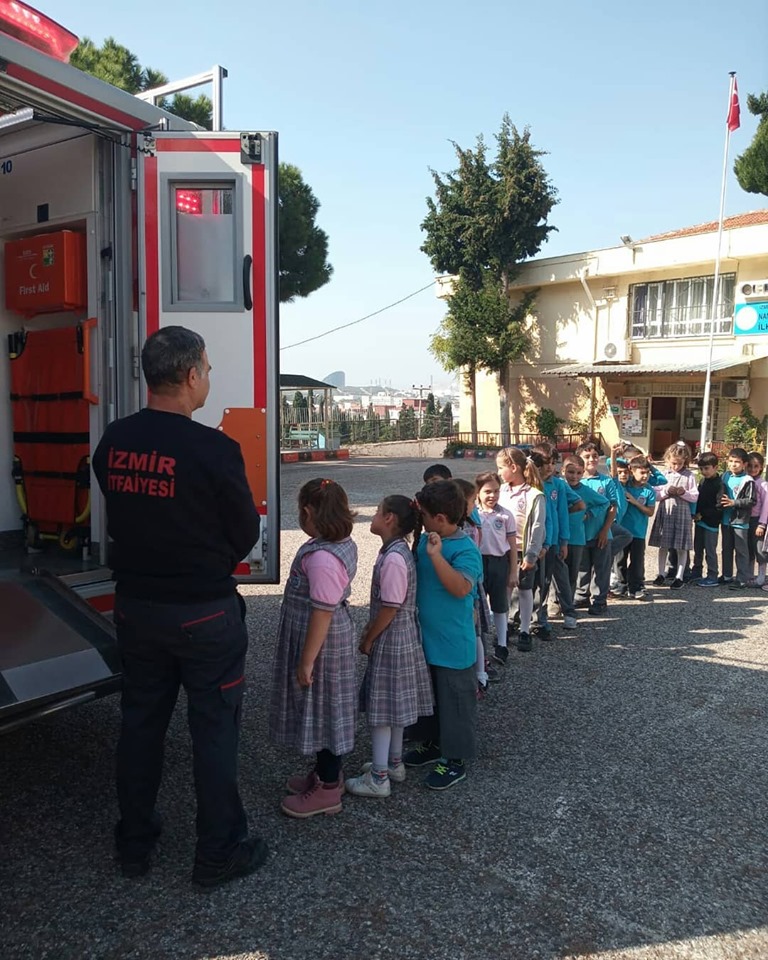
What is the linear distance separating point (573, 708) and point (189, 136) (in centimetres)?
380

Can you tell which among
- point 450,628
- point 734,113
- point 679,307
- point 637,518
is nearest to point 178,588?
point 450,628

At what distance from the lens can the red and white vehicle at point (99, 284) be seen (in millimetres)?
3498

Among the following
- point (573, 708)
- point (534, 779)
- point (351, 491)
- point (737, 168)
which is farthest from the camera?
point (737, 168)

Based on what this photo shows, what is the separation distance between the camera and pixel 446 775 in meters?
3.75

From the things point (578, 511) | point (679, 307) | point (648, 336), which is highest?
point (679, 307)

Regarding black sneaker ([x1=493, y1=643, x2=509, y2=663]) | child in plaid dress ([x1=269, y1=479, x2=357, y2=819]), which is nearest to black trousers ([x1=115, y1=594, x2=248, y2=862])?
child in plaid dress ([x1=269, y1=479, x2=357, y2=819])

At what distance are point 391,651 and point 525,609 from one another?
268cm

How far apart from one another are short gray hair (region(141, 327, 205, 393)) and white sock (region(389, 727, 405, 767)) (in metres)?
1.92

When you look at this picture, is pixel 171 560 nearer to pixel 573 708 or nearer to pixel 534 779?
pixel 534 779

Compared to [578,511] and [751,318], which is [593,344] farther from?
[578,511]

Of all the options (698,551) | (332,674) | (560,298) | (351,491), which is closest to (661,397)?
(560,298)

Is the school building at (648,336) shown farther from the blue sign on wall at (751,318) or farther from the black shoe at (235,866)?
the black shoe at (235,866)

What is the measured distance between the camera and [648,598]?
7.70 m

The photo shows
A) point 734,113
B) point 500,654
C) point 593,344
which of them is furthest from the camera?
point 593,344
